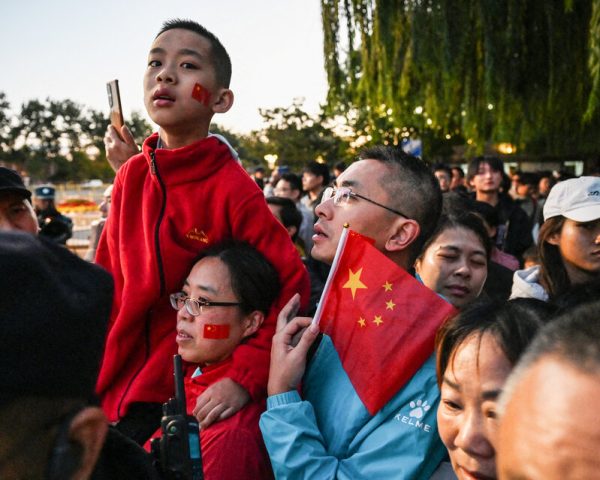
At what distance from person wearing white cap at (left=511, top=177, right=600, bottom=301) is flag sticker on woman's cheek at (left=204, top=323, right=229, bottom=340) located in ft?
4.75

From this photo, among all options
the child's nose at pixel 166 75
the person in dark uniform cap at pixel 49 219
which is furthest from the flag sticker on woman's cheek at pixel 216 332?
the person in dark uniform cap at pixel 49 219

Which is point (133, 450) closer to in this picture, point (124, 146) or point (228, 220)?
point (228, 220)

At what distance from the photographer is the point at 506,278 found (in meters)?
3.51

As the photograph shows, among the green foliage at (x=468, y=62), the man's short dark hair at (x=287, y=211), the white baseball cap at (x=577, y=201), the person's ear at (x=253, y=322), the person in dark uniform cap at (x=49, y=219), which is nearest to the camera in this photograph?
the person's ear at (x=253, y=322)

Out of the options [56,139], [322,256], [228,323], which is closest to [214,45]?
[322,256]

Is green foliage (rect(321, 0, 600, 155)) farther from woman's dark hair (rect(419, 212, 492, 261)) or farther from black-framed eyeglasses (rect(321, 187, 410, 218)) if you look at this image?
black-framed eyeglasses (rect(321, 187, 410, 218))

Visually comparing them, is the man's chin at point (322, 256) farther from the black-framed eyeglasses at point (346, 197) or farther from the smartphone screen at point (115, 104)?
the smartphone screen at point (115, 104)

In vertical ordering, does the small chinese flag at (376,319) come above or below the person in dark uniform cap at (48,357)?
below

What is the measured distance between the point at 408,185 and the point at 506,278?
166 centimetres

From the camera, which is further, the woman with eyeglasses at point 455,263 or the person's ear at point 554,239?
the person's ear at point 554,239

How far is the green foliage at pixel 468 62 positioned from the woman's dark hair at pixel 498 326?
6.28 m

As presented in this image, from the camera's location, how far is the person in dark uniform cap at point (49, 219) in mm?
6965

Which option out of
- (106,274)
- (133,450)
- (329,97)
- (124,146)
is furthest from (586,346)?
(329,97)

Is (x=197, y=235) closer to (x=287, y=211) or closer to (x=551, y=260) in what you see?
(x=551, y=260)
